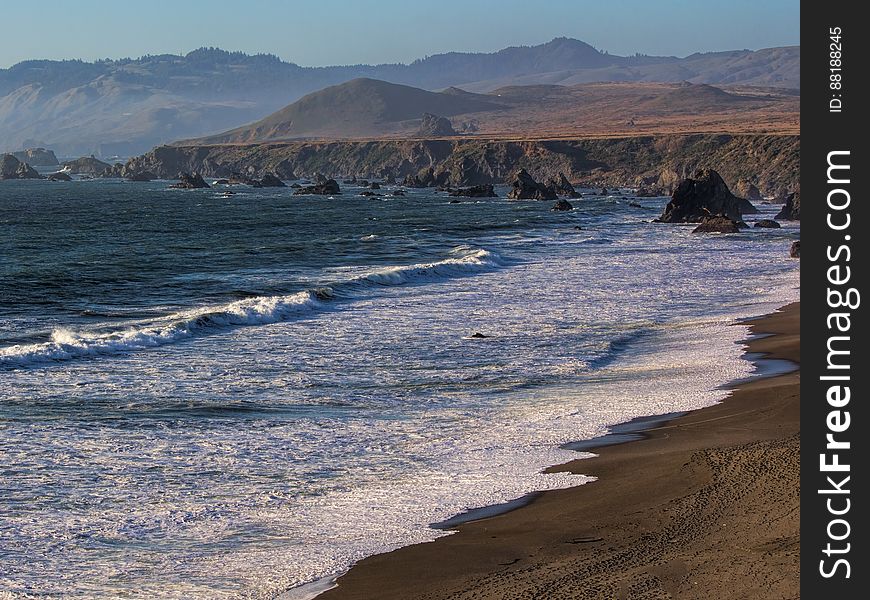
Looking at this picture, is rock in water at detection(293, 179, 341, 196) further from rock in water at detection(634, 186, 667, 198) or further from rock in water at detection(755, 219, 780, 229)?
rock in water at detection(755, 219, 780, 229)

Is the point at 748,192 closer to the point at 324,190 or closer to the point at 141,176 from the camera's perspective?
the point at 324,190

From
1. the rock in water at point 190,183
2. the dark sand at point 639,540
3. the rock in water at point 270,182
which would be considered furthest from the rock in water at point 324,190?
the dark sand at point 639,540

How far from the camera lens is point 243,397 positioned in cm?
2077

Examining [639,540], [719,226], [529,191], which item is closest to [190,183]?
[529,191]

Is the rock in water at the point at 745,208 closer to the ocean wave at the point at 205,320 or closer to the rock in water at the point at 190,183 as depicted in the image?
the ocean wave at the point at 205,320

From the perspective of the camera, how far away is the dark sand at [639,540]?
10.7m

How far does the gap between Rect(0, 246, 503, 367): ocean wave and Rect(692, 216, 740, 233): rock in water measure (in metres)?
26.0

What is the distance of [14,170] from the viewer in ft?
619

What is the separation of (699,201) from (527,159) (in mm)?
69137

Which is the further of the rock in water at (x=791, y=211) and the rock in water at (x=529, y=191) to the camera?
the rock in water at (x=529, y=191)

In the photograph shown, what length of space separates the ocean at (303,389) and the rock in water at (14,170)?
464 ft
